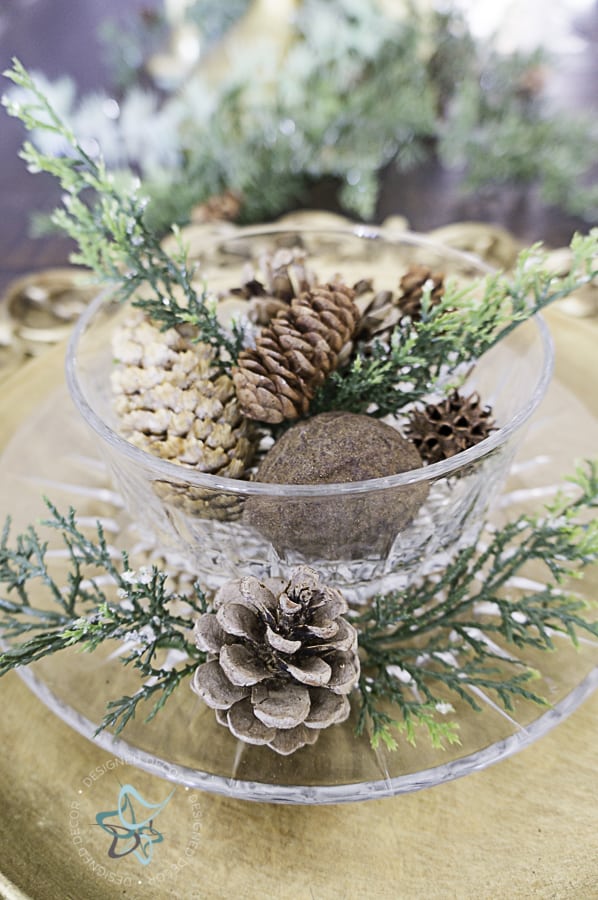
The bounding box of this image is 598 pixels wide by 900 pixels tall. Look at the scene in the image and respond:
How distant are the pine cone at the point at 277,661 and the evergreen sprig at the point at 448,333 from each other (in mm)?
145

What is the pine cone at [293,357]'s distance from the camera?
0.43m

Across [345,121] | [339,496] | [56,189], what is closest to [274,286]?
[339,496]

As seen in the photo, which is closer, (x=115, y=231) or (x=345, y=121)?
(x=115, y=231)

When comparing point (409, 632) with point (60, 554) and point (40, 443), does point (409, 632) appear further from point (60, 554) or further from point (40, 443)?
point (40, 443)

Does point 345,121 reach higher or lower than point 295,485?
higher

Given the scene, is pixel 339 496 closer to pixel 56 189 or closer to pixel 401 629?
pixel 401 629

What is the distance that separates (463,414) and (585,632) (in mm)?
152

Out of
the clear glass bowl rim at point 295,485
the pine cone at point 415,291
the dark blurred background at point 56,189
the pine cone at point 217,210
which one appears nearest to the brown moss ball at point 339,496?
the clear glass bowl rim at point 295,485

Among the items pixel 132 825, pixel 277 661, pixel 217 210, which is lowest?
pixel 132 825

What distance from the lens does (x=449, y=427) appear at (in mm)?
442

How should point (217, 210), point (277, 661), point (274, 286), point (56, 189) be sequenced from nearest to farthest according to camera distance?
point (277, 661) < point (274, 286) < point (217, 210) < point (56, 189)

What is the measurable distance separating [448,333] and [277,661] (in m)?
0.22

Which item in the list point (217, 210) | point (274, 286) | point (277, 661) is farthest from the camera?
point (217, 210)

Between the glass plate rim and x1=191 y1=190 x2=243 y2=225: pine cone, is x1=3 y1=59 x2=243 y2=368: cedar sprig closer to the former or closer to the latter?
the glass plate rim
